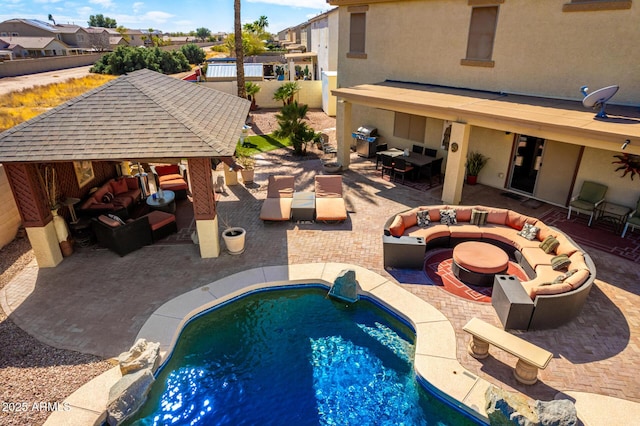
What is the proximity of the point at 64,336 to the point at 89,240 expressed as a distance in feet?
15.3

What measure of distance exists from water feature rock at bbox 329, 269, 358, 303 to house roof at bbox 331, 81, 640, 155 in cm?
760

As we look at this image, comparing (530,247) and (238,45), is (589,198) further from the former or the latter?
(238,45)

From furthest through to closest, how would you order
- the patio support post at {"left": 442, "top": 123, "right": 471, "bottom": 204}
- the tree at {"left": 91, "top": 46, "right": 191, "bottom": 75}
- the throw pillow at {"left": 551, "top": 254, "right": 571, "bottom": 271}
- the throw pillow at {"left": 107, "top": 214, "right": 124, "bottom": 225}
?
the tree at {"left": 91, "top": 46, "right": 191, "bottom": 75}, the patio support post at {"left": 442, "top": 123, "right": 471, "bottom": 204}, the throw pillow at {"left": 107, "top": 214, "right": 124, "bottom": 225}, the throw pillow at {"left": 551, "top": 254, "right": 571, "bottom": 271}

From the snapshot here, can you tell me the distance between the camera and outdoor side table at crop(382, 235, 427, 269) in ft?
37.0

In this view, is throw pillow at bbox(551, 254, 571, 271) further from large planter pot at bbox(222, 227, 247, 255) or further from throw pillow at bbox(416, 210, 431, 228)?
large planter pot at bbox(222, 227, 247, 255)

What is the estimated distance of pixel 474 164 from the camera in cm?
1784

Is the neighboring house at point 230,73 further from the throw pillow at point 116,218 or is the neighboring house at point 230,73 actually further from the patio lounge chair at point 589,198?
the patio lounge chair at point 589,198

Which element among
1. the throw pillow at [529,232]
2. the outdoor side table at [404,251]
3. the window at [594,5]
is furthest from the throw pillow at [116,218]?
the window at [594,5]

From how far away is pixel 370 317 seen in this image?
10016 millimetres

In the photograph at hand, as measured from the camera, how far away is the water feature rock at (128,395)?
721 cm

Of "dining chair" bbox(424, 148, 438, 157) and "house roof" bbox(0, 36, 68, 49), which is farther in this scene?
"house roof" bbox(0, 36, 68, 49)

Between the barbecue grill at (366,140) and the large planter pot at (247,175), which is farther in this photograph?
the barbecue grill at (366,140)

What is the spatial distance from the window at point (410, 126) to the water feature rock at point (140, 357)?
1615 centimetres

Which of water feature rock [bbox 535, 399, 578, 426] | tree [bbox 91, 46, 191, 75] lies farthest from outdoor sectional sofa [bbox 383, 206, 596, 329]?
tree [bbox 91, 46, 191, 75]
